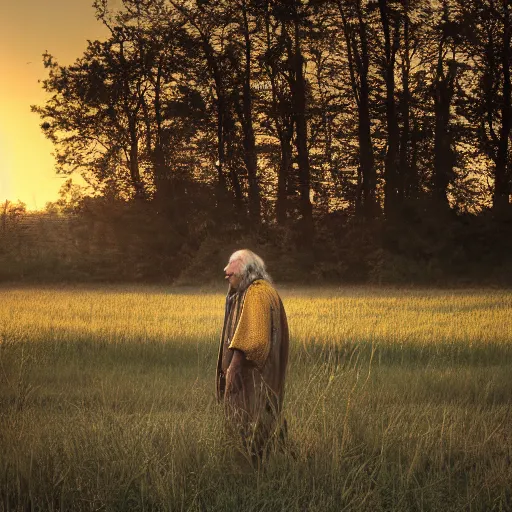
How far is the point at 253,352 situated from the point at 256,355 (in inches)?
1.4

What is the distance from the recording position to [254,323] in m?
6.86

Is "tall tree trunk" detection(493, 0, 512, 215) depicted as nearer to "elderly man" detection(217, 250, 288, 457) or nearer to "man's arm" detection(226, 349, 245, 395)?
"elderly man" detection(217, 250, 288, 457)

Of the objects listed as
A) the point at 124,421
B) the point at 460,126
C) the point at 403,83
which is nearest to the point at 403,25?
the point at 403,83

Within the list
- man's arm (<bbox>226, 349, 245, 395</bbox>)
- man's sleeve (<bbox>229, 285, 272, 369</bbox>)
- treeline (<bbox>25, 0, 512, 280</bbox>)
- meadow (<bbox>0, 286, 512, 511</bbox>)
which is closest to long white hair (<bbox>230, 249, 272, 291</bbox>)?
man's sleeve (<bbox>229, 285, 272, 369</bbox>)

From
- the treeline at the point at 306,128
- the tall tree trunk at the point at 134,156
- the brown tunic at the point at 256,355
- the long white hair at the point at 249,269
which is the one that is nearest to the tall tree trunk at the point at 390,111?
the treeline at the point at 306,128

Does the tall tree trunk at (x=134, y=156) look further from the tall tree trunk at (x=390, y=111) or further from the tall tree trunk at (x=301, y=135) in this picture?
the tall tree trunk at (x=390, y=111)

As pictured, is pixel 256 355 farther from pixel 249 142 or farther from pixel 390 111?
pixel 249 142

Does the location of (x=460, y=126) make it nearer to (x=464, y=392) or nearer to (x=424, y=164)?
(x=424, y=164)

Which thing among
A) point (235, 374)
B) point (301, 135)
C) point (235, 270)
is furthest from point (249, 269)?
point (301, 135)

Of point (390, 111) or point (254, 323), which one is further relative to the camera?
point (390, 111)

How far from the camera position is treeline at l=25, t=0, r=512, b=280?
35438 mm

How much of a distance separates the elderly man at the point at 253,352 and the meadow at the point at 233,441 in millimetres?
283

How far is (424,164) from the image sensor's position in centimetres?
3878

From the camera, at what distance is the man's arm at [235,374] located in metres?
6.99
